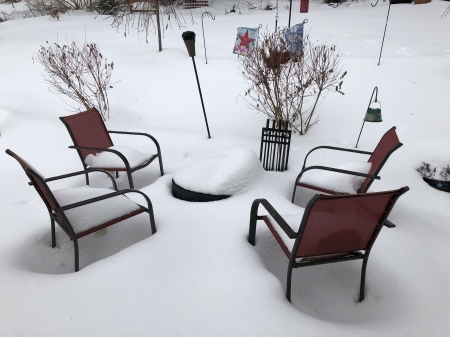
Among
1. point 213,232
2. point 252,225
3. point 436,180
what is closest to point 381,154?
point 436,180

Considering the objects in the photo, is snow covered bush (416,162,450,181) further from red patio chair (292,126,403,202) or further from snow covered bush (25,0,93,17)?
snow covered bush (25,0,93,17)

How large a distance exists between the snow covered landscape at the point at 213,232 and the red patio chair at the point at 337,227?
316 mm

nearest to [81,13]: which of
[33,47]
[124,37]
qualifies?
[124,37]

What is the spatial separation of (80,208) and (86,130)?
1.58 meters

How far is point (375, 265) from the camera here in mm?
2359

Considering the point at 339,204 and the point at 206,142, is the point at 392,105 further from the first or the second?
the point at 339,204

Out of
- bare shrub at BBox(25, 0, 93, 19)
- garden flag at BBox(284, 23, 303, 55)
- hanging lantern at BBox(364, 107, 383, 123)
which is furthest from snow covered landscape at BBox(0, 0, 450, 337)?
bare shrub at BBox(25, 0, 93, 19)

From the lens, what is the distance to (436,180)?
3578mm

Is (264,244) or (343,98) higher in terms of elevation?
(343,98)


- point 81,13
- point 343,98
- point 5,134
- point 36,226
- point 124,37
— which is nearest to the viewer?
point 36,226

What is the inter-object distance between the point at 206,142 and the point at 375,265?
3070 millimetres

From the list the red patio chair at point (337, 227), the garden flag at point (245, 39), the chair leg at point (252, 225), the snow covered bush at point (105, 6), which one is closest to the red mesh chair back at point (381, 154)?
the red patio chair at point (337, 227)

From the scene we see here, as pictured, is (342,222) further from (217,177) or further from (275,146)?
(275,146)

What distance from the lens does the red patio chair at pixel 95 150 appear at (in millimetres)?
3404
